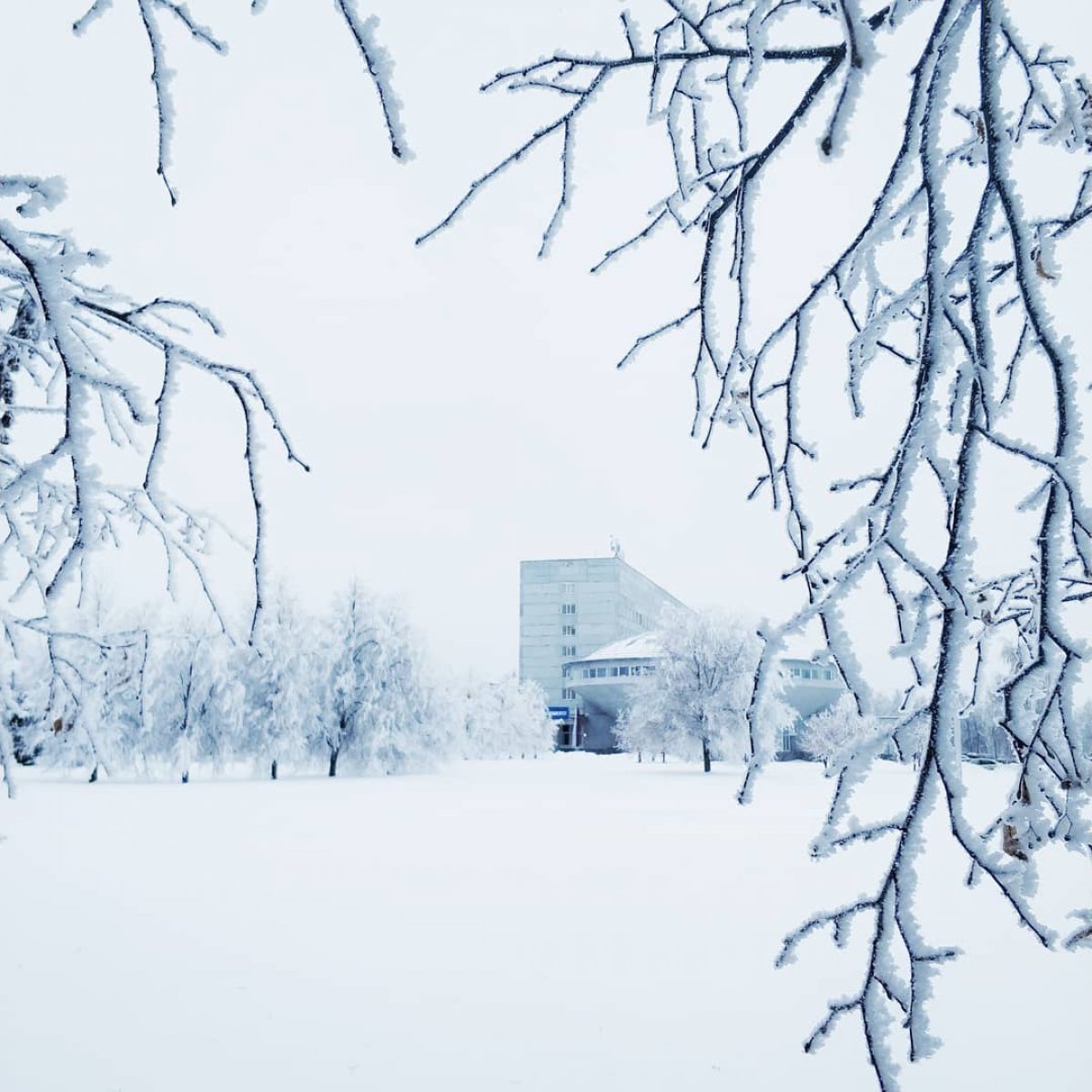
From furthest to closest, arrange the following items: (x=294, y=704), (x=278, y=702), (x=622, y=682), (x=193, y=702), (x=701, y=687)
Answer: (x=622, y=682) → (x=701, y=687) → (x=294, y=704) → (x=278, y=702) → (x=193, y=702)

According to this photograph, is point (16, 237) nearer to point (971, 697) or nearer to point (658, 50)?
point (658, 50)

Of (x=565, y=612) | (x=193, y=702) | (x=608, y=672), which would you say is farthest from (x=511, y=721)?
(x=193, y=702)

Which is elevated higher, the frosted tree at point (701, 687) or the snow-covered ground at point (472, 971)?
the frosted tree at point (701, 687)

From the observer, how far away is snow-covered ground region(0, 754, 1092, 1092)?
4.80 m

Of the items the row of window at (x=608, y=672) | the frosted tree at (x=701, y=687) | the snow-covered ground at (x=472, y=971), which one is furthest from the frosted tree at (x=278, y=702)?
the row of window at (x=608, y=672)

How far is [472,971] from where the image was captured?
654 cm

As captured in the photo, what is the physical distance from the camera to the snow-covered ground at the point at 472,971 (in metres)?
4.80

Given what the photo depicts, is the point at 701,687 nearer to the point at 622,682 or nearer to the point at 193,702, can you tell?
the point at 193,702

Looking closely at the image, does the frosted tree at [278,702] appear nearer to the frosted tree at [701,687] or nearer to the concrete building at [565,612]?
the frosted tree at [701,687]

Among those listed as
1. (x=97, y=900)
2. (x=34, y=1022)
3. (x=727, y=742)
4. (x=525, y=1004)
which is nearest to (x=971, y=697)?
(x=525, y=1004)

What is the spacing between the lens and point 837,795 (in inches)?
45.3

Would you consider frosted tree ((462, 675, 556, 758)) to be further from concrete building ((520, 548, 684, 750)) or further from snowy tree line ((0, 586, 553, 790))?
snowy tree line ((0, 586, 553, 790))

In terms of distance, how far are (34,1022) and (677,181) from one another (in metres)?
6.21

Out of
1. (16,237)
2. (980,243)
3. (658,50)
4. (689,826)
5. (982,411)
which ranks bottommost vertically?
(689,826)
